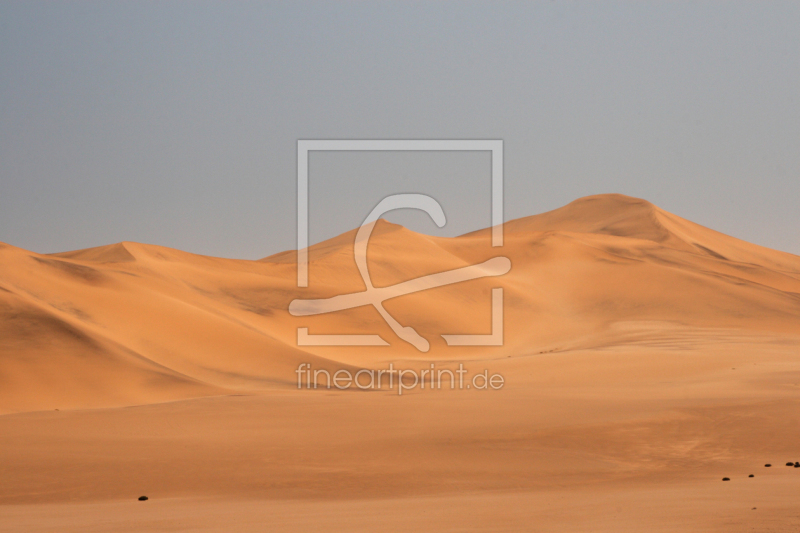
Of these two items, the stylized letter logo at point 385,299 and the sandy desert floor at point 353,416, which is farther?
the stylized letter logo at point 385,299

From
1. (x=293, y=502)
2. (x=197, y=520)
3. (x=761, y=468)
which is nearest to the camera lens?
(x=197, y=520)

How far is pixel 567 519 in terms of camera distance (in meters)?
7.93

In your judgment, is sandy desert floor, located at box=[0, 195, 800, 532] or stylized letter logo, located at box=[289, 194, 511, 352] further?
stylized letter logo, located at box=[289, 194, 511, 352]

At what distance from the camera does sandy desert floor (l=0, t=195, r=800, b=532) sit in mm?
9148

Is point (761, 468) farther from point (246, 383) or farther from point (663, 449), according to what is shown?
point (246, 383)

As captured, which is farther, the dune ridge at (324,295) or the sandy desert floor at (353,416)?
the dune ridge at (324,295)

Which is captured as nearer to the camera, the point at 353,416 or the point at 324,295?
the point at 353,416

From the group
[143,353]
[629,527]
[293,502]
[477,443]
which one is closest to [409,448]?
[477,443]

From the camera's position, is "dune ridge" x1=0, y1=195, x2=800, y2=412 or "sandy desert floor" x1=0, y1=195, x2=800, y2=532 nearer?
"sandy desert floor" x1=0, y1=195, x2=800, y2=532

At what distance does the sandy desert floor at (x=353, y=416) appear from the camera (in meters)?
9.15

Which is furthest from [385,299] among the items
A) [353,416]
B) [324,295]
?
[353,416]

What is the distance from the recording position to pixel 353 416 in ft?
56.0

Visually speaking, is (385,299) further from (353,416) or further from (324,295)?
(353,416)

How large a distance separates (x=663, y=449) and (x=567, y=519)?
23.7 ft
